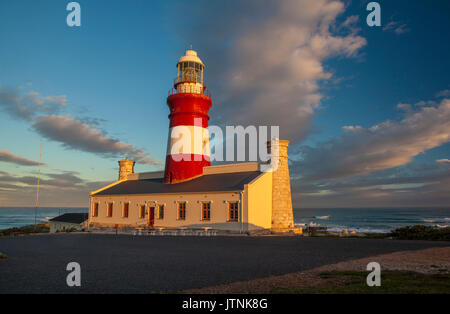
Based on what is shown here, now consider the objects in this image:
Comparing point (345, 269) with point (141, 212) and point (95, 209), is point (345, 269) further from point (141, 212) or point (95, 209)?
point (95, 209)

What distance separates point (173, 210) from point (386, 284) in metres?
21.5

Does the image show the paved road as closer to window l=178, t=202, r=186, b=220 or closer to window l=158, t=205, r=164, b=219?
window l=178, t=202, r=186, b=220

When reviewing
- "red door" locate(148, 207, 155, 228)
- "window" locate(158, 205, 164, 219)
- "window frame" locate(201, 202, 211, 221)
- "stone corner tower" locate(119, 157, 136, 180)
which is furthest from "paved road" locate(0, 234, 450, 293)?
"stone corner tower" locate(119, 157, 136, 180)

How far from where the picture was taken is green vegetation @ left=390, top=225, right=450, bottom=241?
20.0m

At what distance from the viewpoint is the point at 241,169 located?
28.2 m

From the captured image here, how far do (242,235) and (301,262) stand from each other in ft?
38.1

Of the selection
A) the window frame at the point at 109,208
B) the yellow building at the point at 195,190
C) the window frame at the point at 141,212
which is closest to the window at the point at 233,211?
the yellow building at the point at 195,190

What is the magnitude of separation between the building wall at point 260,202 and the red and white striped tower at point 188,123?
312 inches

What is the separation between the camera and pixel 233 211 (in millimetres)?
24281

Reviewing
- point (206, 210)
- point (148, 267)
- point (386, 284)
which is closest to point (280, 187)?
point (206, 210)

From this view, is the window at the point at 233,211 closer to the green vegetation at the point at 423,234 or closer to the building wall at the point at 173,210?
the building wall at the point at 173,210
